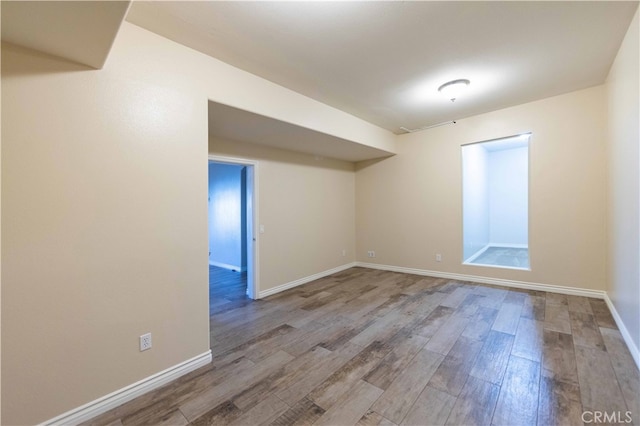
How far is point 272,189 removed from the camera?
4.29 m

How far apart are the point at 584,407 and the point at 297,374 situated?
1.93m

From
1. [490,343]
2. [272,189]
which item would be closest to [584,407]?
[490,343]

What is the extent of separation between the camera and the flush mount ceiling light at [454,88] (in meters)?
3.10

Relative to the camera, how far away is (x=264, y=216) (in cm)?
415

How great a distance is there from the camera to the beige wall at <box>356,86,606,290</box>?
3510mm

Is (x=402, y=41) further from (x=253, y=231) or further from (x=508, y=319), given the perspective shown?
(x=508, y=319)

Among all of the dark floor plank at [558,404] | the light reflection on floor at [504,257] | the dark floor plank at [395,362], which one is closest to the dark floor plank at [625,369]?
the dark floor plank at [558,404]

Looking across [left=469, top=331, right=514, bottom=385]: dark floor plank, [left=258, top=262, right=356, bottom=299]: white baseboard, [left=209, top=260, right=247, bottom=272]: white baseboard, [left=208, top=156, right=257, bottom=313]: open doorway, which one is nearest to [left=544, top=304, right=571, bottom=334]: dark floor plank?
[left=469, top=331, right=514, bottom=385]: dark floor plank

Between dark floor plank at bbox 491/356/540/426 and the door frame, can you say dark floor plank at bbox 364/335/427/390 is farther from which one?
the door frame

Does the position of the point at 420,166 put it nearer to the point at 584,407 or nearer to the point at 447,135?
the point at 447,135

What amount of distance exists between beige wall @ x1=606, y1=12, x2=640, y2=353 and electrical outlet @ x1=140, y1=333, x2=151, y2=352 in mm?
3841

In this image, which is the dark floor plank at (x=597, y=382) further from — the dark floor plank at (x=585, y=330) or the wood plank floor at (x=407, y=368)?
the dark floor plank at (x=585, y=330)

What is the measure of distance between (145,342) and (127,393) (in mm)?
334

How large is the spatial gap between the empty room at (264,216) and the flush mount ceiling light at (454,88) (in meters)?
0.04
